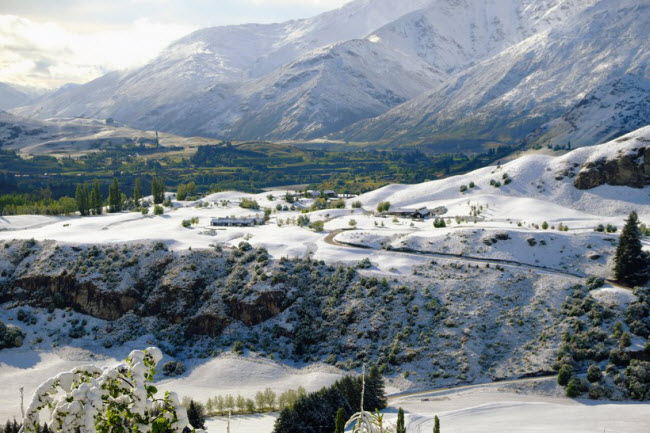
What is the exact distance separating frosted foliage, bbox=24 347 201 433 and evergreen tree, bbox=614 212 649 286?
75742 millimetres

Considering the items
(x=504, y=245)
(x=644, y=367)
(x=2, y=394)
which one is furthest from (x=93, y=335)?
(x=644, y=367)

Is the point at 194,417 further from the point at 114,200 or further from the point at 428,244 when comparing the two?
the point at 114,200

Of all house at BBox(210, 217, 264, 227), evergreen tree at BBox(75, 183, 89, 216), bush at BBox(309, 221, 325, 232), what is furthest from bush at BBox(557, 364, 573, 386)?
evergreen tree at BBox(75, 183, 89, 216)

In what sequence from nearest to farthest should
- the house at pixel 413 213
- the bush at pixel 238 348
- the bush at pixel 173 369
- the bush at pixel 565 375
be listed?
the bush at pixel 565 375, the bush at pixel 173 369, the bush at pixel 238 348, the house at pixel 413 213

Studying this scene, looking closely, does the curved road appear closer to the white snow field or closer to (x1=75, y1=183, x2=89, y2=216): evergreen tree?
the white snow field

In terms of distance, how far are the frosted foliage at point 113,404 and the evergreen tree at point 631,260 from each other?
75.7 metres

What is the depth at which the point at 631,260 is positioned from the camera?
80875mm

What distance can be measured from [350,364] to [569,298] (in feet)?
101

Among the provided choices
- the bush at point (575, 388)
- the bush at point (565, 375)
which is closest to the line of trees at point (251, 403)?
the bush at point (565, 375)

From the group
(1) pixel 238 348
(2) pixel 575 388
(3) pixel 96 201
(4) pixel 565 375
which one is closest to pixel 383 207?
(1) pixel 238 348

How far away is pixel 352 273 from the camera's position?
8706 cm

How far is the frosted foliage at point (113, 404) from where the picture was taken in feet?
68.4

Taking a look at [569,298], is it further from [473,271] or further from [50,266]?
[50,266]

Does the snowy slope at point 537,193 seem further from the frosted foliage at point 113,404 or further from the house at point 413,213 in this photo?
the frosted foliage at point 113,404
